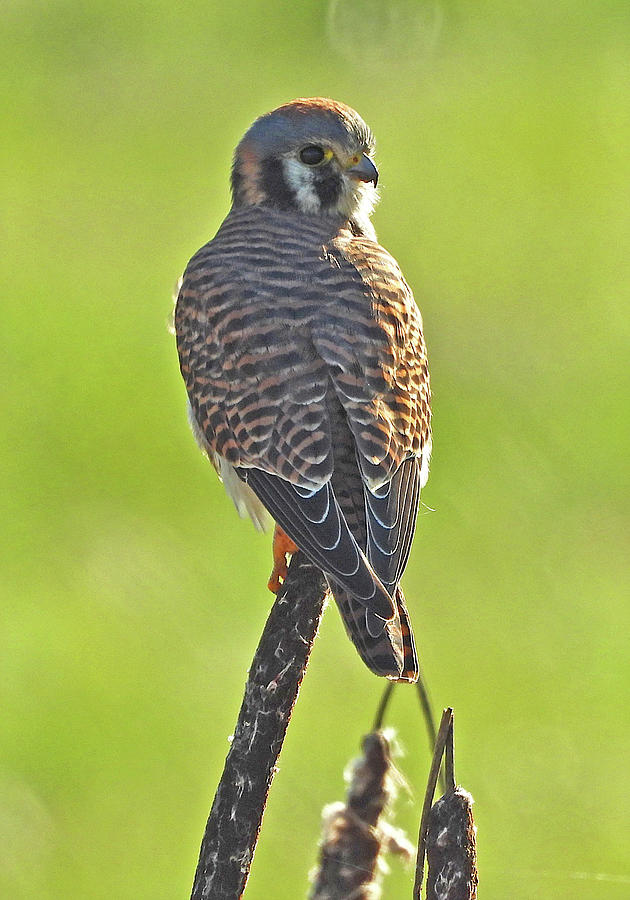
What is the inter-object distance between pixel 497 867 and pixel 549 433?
3.64 metres

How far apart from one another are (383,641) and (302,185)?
173 centimetres

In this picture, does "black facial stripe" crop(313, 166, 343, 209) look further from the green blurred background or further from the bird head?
the green blurred background

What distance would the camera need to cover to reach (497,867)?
7.02 m

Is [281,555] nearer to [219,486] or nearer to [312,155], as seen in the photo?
[312,155]

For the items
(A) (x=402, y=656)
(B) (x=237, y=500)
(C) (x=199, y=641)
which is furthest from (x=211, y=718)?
(A) (x=402, y=656)

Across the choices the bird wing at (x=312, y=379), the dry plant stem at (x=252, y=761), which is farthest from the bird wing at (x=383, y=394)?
the dry plant stem at (x=252, y=761)

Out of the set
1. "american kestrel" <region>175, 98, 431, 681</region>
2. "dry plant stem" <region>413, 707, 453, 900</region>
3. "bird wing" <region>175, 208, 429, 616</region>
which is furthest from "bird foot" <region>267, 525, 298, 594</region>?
"dry plant stem" <region>413, 707, 453, 900</region>

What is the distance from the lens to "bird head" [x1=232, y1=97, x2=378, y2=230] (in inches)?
165

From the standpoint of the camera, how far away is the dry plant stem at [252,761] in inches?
82.4

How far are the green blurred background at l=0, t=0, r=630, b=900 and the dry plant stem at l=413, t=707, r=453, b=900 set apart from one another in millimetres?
1935

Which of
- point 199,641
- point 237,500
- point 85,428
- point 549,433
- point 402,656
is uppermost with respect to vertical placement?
point 549,433

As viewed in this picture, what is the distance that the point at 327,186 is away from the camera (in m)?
4.27

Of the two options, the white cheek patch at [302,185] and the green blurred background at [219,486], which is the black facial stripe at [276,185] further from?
the green blurred background at [219,486]

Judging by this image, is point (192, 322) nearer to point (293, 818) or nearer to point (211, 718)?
point (293, 818)
